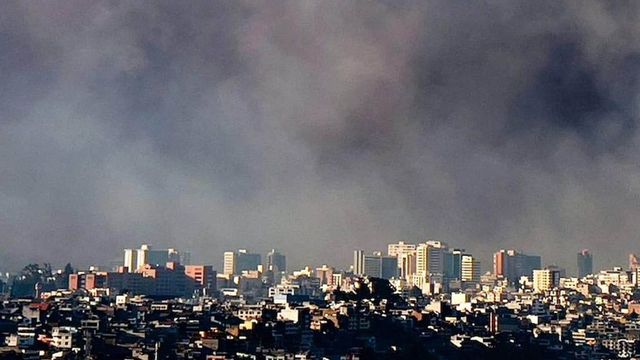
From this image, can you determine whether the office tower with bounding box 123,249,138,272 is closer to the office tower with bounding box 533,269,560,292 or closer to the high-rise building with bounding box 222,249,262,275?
the high-rise building with bounding box 222,249,262,275

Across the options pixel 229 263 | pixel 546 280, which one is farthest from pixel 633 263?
pixel 229 263

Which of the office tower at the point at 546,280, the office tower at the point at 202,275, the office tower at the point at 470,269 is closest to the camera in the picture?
the office tower at the point at 202,275

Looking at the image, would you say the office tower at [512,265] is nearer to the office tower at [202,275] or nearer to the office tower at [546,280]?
the office tower at [546,280]

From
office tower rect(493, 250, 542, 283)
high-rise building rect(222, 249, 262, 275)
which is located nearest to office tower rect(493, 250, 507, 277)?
office tower rect(493, 250, 542, 283)

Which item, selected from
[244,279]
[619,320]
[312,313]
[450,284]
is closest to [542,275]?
[450,284]

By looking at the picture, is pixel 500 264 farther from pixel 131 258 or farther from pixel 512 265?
pixel 131 258

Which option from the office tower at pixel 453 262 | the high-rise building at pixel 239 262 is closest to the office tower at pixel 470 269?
the office tower at pixel 453 262
